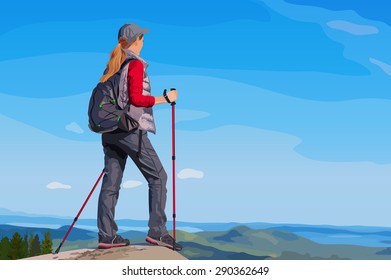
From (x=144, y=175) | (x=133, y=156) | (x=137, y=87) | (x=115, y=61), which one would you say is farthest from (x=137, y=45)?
(x=144, y=175)

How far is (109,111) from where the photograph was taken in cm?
1009

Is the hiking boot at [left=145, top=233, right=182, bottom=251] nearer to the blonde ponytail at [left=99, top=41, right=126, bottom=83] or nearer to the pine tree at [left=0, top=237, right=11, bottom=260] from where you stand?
the blonde ponytail at [left=99, top=41, right=126, bottom=83]

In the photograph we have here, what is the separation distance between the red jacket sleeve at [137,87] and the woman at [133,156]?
1.4 inches

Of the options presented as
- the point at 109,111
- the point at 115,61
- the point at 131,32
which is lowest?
the point at 109,111

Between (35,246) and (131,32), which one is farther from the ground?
(131,32)

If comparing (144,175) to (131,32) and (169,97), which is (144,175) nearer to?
(169,97)

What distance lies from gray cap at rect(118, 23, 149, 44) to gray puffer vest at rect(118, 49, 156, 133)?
0.76 ft

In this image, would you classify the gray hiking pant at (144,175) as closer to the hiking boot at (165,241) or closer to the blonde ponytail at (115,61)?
the hiking boot at (165,241)

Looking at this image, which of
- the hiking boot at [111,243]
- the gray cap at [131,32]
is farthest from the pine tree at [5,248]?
the gray cap at [131,32]

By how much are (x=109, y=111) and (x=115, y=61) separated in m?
0.91

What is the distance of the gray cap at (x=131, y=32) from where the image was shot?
1029 centimetres

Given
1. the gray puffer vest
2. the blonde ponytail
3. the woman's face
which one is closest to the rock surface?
the gray puffer vest
